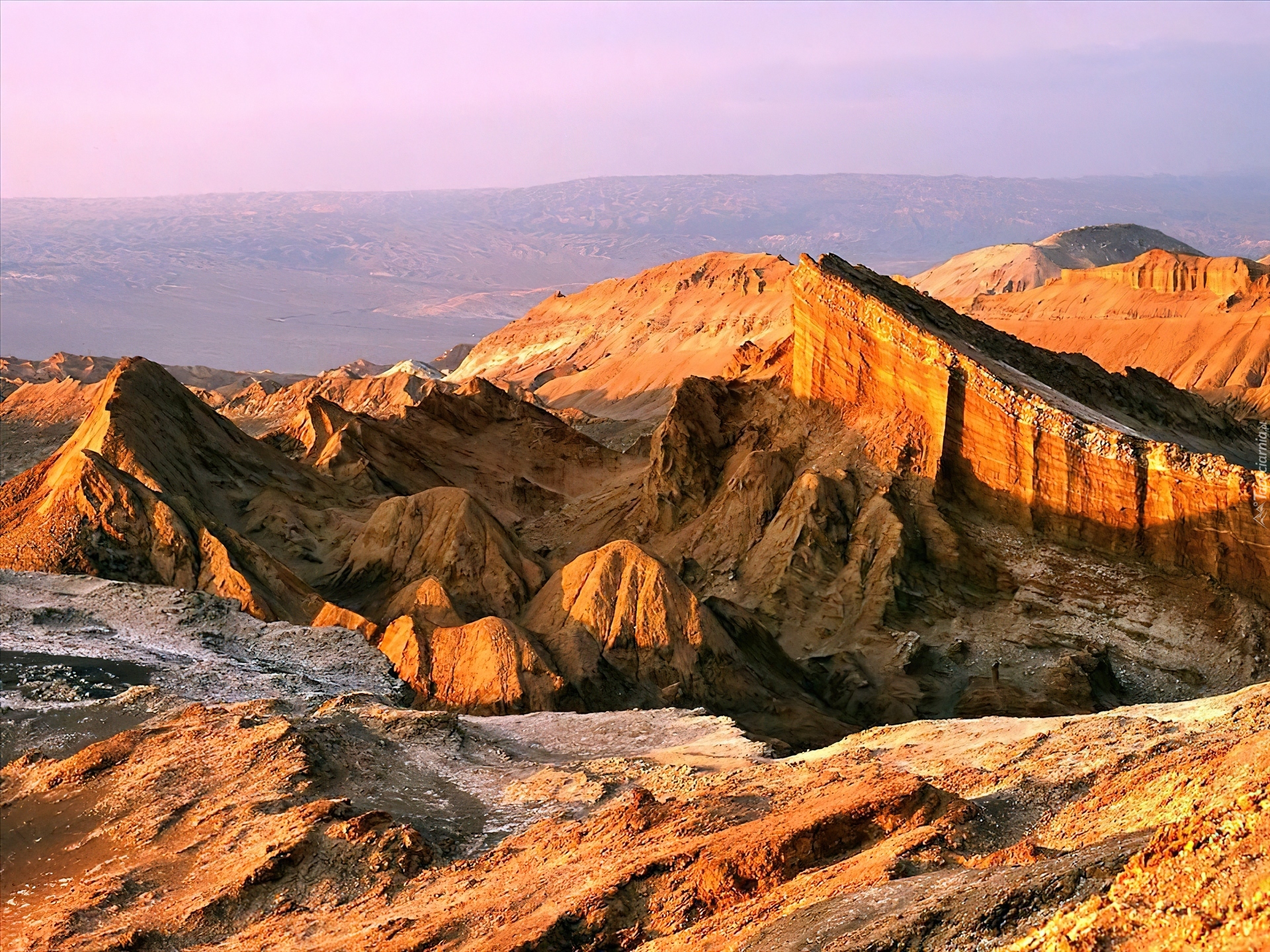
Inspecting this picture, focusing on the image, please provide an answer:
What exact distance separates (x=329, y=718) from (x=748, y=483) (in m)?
18.2

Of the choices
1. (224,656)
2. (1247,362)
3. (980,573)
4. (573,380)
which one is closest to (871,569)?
(980,573)

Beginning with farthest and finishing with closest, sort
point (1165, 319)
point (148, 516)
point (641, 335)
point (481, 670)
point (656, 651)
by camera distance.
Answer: point (641, 335)
point (1165, 319)
point (148, 516)
point (656, 651)
point (481, 670)

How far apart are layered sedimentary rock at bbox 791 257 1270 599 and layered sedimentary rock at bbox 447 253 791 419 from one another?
31000 mm

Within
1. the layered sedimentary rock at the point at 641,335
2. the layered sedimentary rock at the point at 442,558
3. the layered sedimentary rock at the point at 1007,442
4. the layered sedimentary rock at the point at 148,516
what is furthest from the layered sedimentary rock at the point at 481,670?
the layered sedimentary rock at the point at 641,335

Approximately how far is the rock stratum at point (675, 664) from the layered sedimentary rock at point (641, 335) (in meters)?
26.2

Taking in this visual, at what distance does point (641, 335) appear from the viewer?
296 feet

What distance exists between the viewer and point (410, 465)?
46219 millimetres

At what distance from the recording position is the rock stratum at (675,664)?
1291 cm

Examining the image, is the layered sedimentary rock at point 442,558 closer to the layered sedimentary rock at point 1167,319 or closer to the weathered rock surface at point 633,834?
the weathered rock surface at point 633,834

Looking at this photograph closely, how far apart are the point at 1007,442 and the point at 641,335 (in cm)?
5708

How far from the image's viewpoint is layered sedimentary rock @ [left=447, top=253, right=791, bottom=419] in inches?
3127

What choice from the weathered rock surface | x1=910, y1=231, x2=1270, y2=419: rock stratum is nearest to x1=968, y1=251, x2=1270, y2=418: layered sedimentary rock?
x1=910, y1=231, x2=1270, y2=419: rock stratum

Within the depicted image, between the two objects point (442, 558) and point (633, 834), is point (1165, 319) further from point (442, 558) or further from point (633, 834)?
point (633, 834)

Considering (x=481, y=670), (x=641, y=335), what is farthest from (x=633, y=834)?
(x=641, y=335)
